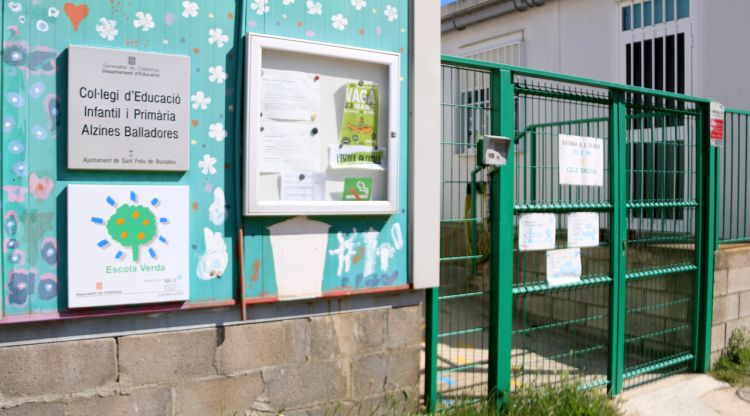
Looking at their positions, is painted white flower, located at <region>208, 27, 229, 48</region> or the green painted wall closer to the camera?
the green painted wall

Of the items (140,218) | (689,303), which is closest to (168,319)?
(140,218)

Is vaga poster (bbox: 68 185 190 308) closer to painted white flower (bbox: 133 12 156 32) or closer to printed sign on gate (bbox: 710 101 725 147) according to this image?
painted white flower (bbox: 133 12 156 32)

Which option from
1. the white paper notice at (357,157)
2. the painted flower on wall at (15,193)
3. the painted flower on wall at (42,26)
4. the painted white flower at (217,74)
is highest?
the painted flower on wall at (42,26)

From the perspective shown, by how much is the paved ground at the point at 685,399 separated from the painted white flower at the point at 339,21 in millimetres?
3266

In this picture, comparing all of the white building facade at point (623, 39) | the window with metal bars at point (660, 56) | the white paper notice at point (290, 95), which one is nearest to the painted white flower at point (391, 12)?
the white paper notice at point (290, 95)

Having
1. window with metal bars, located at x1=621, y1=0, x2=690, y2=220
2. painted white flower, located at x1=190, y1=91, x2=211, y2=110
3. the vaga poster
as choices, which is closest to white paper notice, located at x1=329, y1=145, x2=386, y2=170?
painted white flower, located at x1=190, y1=91, x2=211, y2=110

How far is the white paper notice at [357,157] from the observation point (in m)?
3.28

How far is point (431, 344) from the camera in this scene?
3.74 meters

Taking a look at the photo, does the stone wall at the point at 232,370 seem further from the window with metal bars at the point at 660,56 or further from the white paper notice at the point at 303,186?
the window with metal bars at the point at 660,56

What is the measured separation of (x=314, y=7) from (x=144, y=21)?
2.84 feet

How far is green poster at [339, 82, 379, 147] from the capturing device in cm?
331

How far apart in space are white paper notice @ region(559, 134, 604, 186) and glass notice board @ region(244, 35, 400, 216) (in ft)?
5.08

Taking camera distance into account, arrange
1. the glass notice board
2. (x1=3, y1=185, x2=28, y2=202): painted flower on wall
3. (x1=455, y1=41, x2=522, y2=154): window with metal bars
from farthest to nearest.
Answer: (x1=455, y1=41, x2=522, y2=154): window with metal bars < the glass notice board < (x1=3, y1=185, x2=28, y2=202): painted flower on wall

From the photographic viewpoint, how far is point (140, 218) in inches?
110
